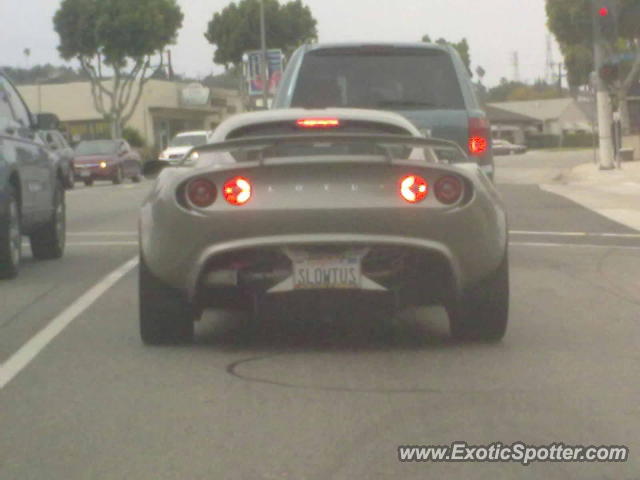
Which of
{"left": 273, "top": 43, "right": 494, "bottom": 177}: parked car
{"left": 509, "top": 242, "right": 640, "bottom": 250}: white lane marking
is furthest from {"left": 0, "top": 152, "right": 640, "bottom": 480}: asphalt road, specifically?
{"left": 509, "top": 242, "right": 640, "bottom": 250}: white lane marking

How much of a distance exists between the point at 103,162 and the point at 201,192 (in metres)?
36.2

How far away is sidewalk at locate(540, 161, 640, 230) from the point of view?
2081cm

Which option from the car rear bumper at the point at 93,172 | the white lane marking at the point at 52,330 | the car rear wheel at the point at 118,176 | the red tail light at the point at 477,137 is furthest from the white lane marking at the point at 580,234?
the car rear wheel at the point at 118,176

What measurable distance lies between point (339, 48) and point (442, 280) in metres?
5.81

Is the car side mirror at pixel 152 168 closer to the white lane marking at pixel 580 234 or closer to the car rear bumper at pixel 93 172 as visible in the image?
the white lane marking at pixel 580 234

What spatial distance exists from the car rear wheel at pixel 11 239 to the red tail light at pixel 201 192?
4.54m

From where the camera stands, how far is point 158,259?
7.99m

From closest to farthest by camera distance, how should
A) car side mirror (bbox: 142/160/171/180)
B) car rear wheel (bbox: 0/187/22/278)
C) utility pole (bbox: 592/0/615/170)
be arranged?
1. car side mirror (bbox: 142/160/171/180)
2. car rear wheel (bbox: 0/187/22/278)
3. utility pole (bbox: 592/0/615/170)

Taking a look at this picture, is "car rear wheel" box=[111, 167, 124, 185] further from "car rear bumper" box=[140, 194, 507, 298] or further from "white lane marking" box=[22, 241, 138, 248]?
"car rear bumper" box=[140, 194, 507, 298]

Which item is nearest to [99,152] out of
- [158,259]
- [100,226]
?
[100,226]

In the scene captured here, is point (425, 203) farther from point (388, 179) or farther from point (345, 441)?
point (345, 441)

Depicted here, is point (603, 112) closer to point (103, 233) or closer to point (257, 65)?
point (103, 233)

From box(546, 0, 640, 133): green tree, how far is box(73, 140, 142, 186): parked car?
45.2 ft

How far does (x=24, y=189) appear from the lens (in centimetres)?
1298
